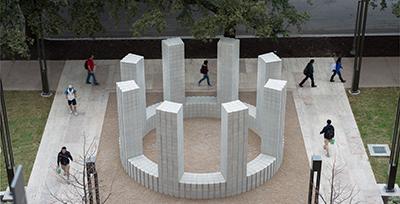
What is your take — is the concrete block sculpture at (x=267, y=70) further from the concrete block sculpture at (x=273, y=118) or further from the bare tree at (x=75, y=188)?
the bare tree at (x=75, y=188)

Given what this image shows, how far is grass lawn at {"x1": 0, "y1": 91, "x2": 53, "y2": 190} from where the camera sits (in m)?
22.9

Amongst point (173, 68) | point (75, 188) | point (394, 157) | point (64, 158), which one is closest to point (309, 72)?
point (173, 68)

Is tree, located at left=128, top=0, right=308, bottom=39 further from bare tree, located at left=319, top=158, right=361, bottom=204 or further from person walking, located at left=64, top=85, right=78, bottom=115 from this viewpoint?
bare tree, located at left=319, top=158, right=361, bottom=204

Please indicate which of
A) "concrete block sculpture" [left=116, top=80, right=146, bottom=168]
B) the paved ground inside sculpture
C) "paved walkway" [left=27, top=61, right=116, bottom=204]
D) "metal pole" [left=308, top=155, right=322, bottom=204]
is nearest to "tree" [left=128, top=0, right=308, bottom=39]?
the paved ground inside sculpture

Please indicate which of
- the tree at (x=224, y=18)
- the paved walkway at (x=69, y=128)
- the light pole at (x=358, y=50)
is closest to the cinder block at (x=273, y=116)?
the tree at (x=224, y=18)

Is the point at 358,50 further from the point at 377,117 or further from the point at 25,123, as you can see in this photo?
the point at 25,123

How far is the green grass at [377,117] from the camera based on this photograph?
22.6 metres

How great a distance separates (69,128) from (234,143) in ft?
23.2

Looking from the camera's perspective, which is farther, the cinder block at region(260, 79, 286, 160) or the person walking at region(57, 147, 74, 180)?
the person walking at region(57, 147, 74, 180)

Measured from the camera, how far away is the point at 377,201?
68.1ft

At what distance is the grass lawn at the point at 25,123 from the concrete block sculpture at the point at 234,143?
242 inches

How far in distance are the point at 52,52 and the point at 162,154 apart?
1128cm

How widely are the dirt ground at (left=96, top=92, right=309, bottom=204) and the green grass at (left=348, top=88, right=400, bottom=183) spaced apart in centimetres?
215

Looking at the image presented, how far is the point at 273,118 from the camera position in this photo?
21.4m
